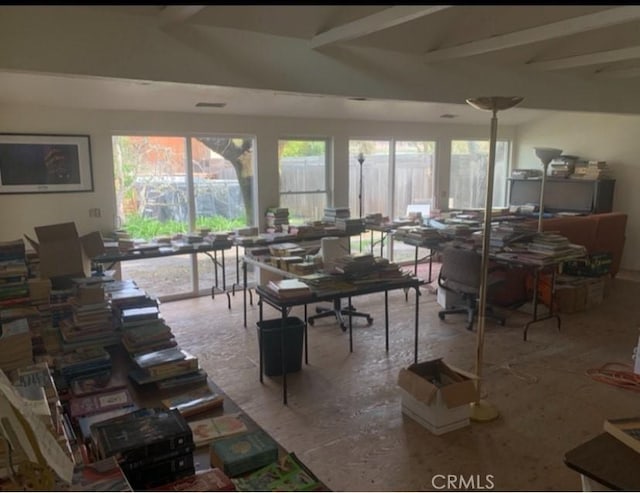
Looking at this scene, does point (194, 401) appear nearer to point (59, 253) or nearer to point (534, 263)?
point (59, 253)

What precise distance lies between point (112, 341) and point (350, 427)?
159cm

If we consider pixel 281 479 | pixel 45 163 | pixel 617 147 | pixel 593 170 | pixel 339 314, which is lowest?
pixel 339 314

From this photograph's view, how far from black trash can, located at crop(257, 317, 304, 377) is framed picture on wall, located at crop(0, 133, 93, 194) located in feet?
9.40

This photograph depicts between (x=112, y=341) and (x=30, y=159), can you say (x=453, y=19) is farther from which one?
(x=30, y=159)

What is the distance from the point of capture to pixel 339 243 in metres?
4.61

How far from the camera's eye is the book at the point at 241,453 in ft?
5.26

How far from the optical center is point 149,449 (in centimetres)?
149

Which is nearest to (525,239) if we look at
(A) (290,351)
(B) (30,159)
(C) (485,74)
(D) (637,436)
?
(C) (485,74)

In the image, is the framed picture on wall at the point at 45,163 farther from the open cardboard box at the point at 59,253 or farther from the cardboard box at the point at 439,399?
the cardboard box at the point at 439,399

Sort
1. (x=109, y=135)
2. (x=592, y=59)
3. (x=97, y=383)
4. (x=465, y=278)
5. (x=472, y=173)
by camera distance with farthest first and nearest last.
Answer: (x=472, y=173), (x=109, y=135), (x=465, y=278), (x=592, y=59), (x=97, y=383)

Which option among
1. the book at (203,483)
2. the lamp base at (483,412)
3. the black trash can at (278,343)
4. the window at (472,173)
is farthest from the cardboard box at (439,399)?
the window at (472,173)

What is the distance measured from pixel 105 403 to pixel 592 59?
4.58 metres

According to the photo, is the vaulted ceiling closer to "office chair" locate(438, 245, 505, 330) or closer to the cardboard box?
"office chair" locate(438, 245, 505, 330)

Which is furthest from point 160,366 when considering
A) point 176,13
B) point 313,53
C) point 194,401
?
point 313,53
